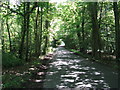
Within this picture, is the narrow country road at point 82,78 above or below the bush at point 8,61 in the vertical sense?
below

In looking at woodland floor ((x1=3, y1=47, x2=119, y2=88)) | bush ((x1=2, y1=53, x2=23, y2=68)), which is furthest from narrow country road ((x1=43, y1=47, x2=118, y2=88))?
bush ((x1=2, y1=53, x2=23, y2=68))

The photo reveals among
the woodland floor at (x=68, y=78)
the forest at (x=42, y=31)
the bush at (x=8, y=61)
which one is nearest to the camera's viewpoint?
the woodland floor at (x=68, y=78)

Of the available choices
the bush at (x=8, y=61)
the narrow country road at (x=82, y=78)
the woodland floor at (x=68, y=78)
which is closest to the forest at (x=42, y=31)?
the bush at (x=8, y=61)

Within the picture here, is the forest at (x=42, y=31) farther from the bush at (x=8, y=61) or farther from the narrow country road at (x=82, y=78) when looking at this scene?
the narrow country road at (x=82, y=78)

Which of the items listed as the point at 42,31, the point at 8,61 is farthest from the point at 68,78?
the point at 42,31

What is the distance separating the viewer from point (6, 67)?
11.8 m

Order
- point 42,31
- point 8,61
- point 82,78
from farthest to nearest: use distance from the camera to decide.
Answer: point 42,31 < point 8,61 < point 82,78

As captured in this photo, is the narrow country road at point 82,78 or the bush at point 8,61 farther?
the bush at point 8,61

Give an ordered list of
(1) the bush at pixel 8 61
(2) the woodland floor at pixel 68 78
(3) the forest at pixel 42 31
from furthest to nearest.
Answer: (3) the forest at pixel 42 31, (1) the bush at pixel 8 61, (2) the woodland floor at pixel 68 78

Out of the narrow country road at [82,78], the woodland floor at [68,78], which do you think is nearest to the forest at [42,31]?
the woodland floor at [68,78]

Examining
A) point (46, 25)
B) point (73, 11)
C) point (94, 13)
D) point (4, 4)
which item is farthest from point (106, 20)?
point (4, 4)

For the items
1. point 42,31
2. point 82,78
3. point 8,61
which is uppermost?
point 42,31

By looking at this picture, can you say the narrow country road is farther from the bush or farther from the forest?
the bush

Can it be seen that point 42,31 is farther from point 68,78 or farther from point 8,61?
point 68,78
